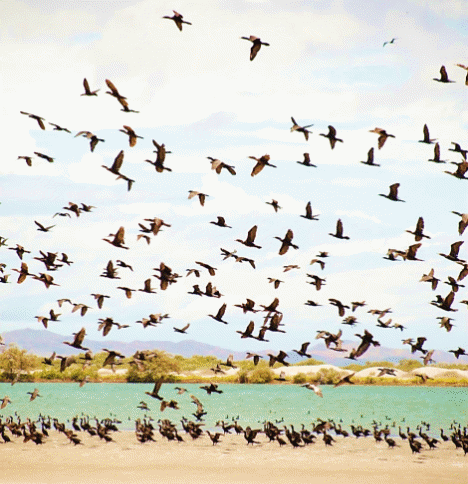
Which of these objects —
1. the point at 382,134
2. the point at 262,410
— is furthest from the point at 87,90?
the point at 262,410

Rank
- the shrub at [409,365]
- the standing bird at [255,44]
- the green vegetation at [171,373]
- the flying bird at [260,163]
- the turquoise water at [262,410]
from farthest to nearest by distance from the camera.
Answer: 1. the shrub at [409,365]
2. the green vegetation at [171,373]
3. the turquoise water at [262,410]
4. the flying bird at [260,163]
5. the standing bird at [255,44]

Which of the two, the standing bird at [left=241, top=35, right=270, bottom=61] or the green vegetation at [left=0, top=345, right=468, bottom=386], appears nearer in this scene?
the standing bird at [left=241, top=35, right=270, bottom=61]

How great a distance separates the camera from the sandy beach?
34281mm

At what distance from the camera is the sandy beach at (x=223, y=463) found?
112 feet

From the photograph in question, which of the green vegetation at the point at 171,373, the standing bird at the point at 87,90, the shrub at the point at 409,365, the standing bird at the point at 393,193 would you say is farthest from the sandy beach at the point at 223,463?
the shrub at the point at 409,365

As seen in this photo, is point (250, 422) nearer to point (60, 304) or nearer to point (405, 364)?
point (60, 304)

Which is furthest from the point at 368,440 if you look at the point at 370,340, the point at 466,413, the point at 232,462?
the point at 466,413

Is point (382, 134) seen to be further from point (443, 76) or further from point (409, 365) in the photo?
point (409, 365)

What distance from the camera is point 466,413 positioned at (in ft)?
245

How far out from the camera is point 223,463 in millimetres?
38125

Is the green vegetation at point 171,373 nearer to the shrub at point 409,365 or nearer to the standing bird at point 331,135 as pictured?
the shrub at point 409,365

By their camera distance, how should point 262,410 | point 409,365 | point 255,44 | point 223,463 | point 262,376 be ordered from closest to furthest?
point 255,44 < point 223,463 < point 262,410 < point 262,376 < point 409,365

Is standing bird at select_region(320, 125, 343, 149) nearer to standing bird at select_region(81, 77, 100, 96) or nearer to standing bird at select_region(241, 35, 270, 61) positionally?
standing bird at select_region(241, 35, 270, 61)

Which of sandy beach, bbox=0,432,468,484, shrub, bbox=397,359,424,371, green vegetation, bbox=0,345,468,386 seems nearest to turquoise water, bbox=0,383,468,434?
sandy beach, bbox=0,432,468,484
